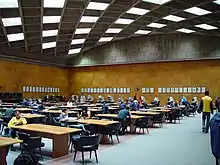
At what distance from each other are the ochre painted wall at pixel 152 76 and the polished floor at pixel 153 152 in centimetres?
1587

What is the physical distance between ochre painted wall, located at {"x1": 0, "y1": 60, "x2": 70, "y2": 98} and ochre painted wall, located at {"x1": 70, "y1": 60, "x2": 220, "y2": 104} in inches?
68.3

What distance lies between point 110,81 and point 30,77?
862 cm

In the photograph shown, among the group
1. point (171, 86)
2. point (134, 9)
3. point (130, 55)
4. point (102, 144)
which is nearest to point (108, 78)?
point (130, 55)

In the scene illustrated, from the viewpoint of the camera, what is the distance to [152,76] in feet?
92.6

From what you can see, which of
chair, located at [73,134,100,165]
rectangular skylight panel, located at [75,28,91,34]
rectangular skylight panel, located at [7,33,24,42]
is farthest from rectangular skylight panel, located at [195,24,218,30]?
chair, located at [73,134,100,165]

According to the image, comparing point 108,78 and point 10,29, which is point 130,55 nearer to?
point 108,78

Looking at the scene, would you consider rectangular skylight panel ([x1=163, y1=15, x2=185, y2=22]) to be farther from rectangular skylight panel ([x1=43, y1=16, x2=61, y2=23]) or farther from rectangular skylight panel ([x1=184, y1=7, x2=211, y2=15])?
rectangular skylight panel ([x1=43, y1=16, x2=61, y2=23])

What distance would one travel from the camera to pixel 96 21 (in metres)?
20.0

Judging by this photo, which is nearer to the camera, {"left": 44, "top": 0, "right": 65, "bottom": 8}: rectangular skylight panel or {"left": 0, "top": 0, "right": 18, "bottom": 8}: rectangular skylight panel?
{"left": 0, "top": 0, "right": 18, "bottom": 8}: rectangular skylight panel

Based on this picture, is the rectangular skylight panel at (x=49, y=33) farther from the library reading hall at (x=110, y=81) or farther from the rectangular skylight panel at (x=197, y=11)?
the rectangular skylight panel at (x=197, y=11)

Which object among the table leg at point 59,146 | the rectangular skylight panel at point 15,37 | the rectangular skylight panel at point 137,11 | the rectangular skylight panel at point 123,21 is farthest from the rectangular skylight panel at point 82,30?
the table leg at point 59,146

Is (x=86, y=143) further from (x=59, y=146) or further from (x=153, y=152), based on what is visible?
(x=153, y=152)

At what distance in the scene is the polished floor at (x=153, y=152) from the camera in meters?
7.01

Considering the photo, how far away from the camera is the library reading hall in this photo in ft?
25.2
